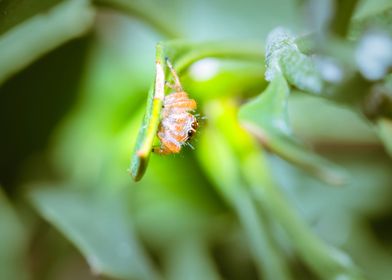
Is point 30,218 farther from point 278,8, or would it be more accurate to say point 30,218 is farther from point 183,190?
point 278,8

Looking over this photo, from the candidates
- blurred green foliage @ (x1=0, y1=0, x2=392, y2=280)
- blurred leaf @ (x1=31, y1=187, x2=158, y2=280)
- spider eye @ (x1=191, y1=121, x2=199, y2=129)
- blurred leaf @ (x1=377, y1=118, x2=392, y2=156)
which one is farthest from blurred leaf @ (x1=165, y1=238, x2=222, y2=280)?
blurred leaf @ (x1=377, y1=118, x2=392, y2=156)

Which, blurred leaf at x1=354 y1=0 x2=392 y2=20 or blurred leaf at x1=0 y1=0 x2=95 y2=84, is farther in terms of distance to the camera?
blurred leaf at x1=0 y1=0 x2=95 y2=84

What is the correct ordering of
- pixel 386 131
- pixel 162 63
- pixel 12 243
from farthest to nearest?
1. pixel 12 243
2. pixel 386 131
3. pixel 162 63

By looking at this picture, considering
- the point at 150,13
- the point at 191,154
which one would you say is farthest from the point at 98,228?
the point at 150,13

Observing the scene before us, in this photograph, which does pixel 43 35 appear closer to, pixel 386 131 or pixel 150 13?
pixel 150 13

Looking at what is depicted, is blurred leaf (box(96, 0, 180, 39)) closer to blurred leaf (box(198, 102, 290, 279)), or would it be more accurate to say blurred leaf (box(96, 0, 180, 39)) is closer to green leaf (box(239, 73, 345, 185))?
blurred leaf (box(198, 102, 290, 279))

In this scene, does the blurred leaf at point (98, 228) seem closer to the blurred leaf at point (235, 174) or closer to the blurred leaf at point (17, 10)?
the blurred leaf at point (235, 174)

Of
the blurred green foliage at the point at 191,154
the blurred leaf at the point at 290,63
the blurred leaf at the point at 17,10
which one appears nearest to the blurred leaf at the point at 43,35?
the blurred green foliage at the point at 191,154
